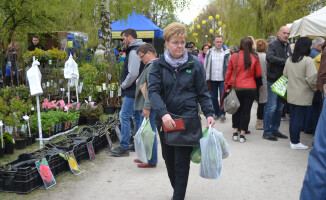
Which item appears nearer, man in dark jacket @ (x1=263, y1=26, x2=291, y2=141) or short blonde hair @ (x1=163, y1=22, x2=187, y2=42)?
short blonde hair @ (x1=163, y1=22, x2=187, y2=42)

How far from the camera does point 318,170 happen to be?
5.00ft

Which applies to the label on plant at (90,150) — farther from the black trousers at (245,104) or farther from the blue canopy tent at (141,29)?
the blue canopy tent at (141,29)

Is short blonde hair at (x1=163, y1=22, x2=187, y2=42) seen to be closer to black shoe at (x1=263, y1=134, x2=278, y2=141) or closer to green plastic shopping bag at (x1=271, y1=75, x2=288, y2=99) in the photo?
green plastic shopping bag at (x1=271, y1=75, x2=288, y2=99)

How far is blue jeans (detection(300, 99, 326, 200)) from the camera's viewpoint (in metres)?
1.51

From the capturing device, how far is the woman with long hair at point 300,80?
6.27m

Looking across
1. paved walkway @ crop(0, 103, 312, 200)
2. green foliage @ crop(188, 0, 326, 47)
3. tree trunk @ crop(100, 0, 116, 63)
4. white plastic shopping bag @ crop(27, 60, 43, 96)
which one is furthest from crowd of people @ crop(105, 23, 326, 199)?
green foliage @ crop(188, 0, 326, 47)

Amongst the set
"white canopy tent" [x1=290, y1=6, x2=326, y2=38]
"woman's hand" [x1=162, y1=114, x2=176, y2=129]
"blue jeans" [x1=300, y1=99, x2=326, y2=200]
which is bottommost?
"woman's hand" [x1=162, y1=114, x2=176, y2=129]

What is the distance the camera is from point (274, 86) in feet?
22.6

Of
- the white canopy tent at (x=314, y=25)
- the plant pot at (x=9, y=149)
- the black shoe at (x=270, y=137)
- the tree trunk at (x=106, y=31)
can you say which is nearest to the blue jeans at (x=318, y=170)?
the plant pot at (x=9, y=149)

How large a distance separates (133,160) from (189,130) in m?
2.63

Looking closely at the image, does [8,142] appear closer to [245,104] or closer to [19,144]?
[19,144]

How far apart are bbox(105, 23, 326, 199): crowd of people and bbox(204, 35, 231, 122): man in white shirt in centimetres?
3

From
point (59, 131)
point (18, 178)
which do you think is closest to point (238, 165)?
point (18, 178)

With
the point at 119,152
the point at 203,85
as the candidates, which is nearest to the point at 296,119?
the point at 119,152
